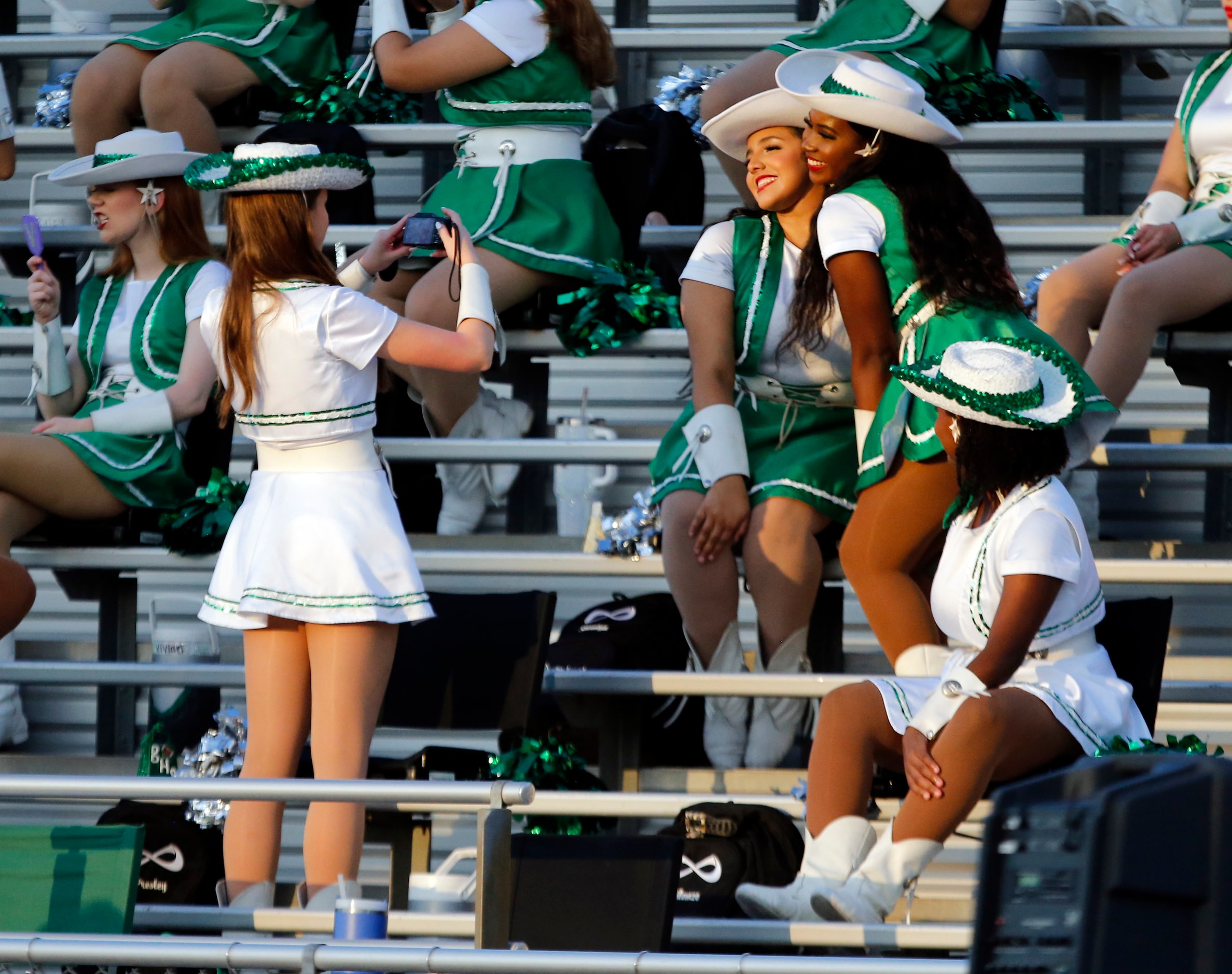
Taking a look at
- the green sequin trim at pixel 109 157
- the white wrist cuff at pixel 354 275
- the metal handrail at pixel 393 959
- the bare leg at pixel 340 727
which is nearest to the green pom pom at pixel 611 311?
the white wrist cuff at pixel 354 275

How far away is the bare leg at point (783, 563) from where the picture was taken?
319 centimetres

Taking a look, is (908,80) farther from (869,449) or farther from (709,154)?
(709,154)

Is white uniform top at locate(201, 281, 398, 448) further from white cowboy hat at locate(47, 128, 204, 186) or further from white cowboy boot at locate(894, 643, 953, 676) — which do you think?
white cowboy hat at locate(47, 128, 204, 186)

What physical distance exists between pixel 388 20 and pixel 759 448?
1554mm

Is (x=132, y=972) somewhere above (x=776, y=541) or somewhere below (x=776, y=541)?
below

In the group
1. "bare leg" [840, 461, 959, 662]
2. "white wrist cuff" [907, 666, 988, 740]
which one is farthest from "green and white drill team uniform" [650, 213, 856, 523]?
"white wrist cuff" [907, 666, 988, 740]

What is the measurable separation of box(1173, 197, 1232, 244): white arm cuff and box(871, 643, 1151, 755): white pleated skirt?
1185mm

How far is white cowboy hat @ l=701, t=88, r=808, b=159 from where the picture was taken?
335cm

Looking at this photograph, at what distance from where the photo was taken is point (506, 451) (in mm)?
3734

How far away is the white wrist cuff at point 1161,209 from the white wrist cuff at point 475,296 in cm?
155

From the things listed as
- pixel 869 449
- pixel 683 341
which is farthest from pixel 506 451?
pixel 869 449

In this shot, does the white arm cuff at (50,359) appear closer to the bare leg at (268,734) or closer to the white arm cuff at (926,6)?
the bare leg at (268,734)

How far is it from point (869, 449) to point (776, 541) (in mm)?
283

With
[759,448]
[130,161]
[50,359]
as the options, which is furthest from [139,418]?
[759,448]
